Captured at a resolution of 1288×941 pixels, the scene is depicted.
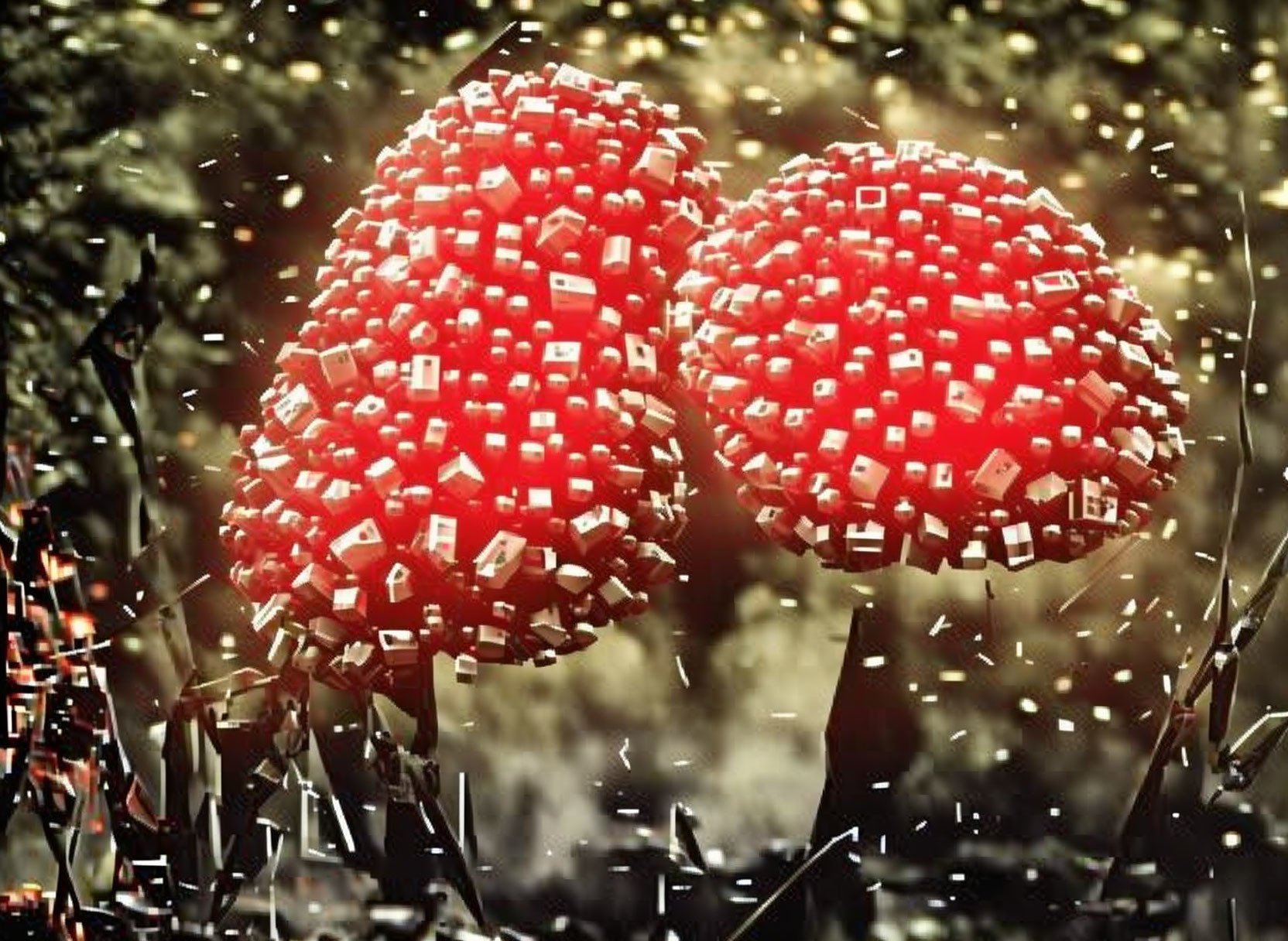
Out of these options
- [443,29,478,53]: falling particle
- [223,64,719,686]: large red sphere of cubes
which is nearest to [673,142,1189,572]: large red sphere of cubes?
[223,64,719,686]: large red sphere of cubes

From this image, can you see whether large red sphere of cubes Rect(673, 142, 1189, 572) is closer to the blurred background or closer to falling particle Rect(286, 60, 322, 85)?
the blurred background

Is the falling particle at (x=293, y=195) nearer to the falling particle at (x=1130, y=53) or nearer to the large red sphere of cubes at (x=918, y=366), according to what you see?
the large red sphere of cubes at (x=918, y=366)

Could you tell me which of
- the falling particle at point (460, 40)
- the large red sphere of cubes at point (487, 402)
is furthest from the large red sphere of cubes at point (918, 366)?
the falling particle at point (460, 40)

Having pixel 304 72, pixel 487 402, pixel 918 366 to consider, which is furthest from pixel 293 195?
pixel 918 366

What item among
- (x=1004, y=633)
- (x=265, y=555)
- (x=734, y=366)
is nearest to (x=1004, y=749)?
(x=1004, y=633)

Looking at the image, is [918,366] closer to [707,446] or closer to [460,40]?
[707,446]

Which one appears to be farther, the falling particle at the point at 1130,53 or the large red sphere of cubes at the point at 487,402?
the falling particle at the point at 1130,53
